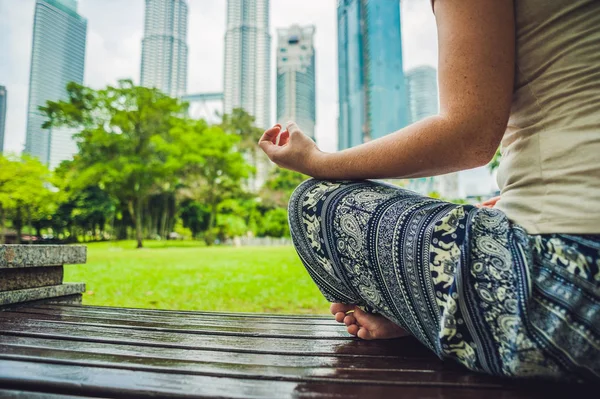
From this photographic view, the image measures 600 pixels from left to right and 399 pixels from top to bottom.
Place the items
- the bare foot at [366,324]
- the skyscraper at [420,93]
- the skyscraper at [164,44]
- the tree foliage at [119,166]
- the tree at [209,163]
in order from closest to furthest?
the bare foot at [366,324]
the skyscraper at [420,93]
the tree foliage at [119,166]
the tree at [209,163]
the skyscraper at [164,44]

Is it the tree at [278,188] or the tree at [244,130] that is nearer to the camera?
the tree at [244,130]

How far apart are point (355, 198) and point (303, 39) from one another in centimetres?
4130

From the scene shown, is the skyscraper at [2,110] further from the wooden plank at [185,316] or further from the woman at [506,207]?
the woman at [506,207]

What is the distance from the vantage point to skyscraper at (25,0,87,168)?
16.1 meters

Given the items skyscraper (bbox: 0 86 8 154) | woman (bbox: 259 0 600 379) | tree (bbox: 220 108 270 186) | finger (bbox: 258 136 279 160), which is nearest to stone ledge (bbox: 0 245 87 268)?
finger (bbox: 258 136 279 160)

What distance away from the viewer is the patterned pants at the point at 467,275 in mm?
689

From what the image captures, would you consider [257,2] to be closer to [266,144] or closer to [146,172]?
[146,172]

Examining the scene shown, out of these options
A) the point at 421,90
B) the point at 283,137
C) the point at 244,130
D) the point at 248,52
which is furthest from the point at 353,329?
the point at 248,52

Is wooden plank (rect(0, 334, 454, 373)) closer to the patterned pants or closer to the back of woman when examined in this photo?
the patterned pants

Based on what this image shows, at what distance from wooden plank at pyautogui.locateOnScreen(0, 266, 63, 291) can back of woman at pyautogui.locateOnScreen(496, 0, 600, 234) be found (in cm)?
199

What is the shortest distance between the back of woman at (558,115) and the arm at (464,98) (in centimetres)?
5

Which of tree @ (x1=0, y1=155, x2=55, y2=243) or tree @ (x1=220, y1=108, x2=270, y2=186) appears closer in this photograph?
tree @ (x1=0, y1=155, x2=55, y2=243)

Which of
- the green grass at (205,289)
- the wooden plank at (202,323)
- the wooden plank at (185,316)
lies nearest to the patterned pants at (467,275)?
the wooden plank at (202,323)

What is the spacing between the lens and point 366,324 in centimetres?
114
